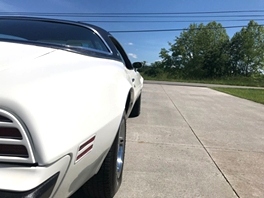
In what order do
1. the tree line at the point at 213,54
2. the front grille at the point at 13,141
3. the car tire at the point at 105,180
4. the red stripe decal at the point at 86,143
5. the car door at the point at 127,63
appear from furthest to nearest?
the tree line at the point at 213,54, the car door at the point at 127,63, the car tire at the point at 105,180, the red stripe decal at the point at 86,143, the front grille at the point at 13,141

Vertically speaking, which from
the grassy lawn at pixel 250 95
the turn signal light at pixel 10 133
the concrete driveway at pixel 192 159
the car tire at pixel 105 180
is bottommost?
the grassy lawn at pixel 250 95

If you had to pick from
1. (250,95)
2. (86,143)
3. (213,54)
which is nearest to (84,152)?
(86,143)

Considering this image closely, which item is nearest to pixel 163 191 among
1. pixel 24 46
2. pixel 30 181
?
pixel 30 181

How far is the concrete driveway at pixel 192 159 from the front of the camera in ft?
7.41

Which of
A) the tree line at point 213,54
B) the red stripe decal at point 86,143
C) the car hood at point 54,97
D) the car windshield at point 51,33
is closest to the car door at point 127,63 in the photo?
the car windshield at point 51,33

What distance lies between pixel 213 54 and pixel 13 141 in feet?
153

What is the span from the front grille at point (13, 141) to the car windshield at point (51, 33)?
1266 mm

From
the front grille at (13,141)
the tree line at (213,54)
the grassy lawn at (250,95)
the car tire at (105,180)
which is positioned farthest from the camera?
the tree line at (213,54)

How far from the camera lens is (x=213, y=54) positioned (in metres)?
44.2

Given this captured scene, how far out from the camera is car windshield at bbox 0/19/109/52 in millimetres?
2189

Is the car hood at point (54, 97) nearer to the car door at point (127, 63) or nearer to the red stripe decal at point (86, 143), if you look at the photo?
the red stripe decal at point (86, 143)

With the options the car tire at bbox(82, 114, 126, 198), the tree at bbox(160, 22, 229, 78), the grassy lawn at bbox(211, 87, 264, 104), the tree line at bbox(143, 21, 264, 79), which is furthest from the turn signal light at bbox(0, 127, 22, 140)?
the tree at bbox(160, 22, 229, 78)

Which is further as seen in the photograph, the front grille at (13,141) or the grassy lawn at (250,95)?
the grassy lawn at (250,95)

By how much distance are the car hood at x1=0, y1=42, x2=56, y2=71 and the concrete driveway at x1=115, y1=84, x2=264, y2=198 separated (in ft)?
4.39
